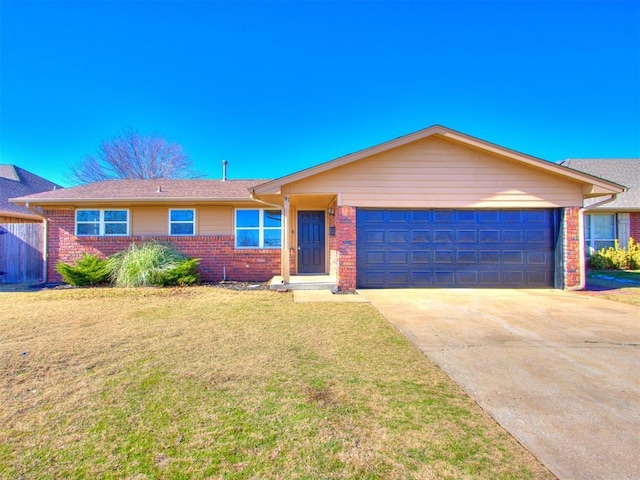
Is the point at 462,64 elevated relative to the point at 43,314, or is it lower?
elevated

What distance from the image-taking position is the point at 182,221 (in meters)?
10.8

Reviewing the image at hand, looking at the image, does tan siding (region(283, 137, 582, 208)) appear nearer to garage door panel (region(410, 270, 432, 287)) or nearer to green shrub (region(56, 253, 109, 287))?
garage door panel (region(410, 270, 432, 287))

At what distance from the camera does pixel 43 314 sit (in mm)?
5730

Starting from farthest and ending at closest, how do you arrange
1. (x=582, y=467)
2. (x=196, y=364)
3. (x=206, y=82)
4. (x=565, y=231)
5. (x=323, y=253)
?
(x=206, y=82) → (x=323, y=253) → (x=565, y=231) → (x=196, y=364) → (x=582, y=467)

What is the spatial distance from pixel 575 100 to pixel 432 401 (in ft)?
64.0

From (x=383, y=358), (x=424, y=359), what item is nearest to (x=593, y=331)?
(x=424, y=359)

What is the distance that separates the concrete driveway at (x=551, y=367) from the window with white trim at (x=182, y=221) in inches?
282

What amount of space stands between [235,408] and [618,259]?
1728cm

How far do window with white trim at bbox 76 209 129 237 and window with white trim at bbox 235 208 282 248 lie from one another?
3.91 meters

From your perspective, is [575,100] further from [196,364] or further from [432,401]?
[196,364]

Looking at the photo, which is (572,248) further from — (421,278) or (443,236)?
(421,278)

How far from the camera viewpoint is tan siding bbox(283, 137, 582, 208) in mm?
8656

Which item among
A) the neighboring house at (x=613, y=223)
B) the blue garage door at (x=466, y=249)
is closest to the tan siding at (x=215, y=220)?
the blue garage door at (x=466, y=249)

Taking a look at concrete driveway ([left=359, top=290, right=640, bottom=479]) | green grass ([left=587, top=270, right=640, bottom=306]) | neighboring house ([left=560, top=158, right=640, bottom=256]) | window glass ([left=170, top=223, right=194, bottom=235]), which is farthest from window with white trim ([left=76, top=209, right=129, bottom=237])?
neighboring house ([left=560, top=158, right=640, bottom=256])
